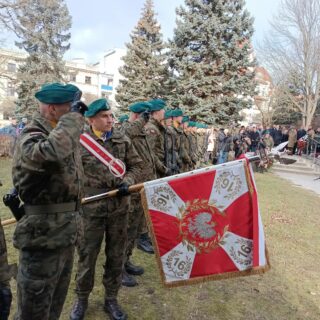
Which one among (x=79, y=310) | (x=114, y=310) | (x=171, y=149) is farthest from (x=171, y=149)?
(x=79, y=310)

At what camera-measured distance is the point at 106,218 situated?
11.1 feet

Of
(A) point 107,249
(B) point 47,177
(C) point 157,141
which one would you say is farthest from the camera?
(C) point 157,141

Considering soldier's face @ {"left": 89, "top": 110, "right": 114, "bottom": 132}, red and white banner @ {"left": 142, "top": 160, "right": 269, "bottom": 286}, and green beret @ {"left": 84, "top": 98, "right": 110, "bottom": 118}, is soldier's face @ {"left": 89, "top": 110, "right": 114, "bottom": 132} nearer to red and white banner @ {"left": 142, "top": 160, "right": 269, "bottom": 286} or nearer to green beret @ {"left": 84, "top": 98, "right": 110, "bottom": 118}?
green beret @ {"left": 84, "top": 98, "right": 110, "bottom": 118}

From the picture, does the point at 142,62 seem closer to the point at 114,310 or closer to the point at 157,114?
the point at 157,114

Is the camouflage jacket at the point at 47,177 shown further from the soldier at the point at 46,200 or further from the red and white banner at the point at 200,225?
the red and white banner at the point at 200,225

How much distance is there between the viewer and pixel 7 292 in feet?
9.72

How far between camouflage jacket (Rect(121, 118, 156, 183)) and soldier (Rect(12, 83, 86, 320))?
190 centimetres

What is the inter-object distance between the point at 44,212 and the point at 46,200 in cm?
9

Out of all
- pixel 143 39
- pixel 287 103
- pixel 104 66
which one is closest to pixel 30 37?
pixel 143 39

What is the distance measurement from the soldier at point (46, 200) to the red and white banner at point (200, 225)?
101 cm

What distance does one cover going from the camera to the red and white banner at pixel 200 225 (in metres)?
3.31

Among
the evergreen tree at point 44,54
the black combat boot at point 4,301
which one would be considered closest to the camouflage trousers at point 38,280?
the black combat boot at point 4,301

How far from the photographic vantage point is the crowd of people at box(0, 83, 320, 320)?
2.26 meters

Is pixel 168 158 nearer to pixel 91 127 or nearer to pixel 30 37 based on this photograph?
pixel 91 127
